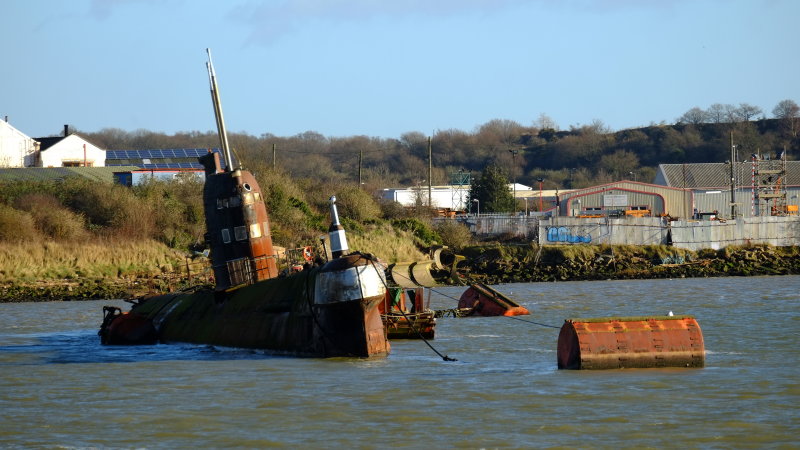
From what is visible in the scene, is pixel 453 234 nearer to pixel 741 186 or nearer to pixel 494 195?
pixel 494 195

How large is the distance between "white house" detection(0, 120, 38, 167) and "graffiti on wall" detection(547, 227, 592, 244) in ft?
153

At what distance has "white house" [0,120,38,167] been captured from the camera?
306ft

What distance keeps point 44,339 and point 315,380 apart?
50.8 ft

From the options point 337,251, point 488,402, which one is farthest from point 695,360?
point 337,251

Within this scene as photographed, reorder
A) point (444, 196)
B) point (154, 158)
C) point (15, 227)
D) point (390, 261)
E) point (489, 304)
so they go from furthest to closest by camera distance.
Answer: point (444, 196), point (154, 158), point (390, 261), point (15, 227), point (489, 304)

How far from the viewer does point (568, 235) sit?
74.5 metres

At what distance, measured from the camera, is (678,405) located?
18.8 m

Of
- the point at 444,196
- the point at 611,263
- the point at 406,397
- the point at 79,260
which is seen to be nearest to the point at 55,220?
the point at 79,260

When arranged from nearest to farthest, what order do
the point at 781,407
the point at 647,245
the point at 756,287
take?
the point at 781,407 → the point at 756,287 → the point at 647,245

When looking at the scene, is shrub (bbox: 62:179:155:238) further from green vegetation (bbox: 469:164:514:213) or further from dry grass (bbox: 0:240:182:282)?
green vegetation (bbox: 469:164:514:213)

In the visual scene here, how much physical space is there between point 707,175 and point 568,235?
4584 cm

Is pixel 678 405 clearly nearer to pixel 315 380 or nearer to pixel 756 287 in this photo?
pixel 315 380

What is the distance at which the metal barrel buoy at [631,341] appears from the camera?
71.8 feet

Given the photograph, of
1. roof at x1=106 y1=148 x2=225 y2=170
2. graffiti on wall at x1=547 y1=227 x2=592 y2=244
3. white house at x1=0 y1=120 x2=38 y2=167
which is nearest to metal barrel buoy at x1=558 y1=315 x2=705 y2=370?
graffiti on wall at x1=547 y1=227 x2=592 y2=244
